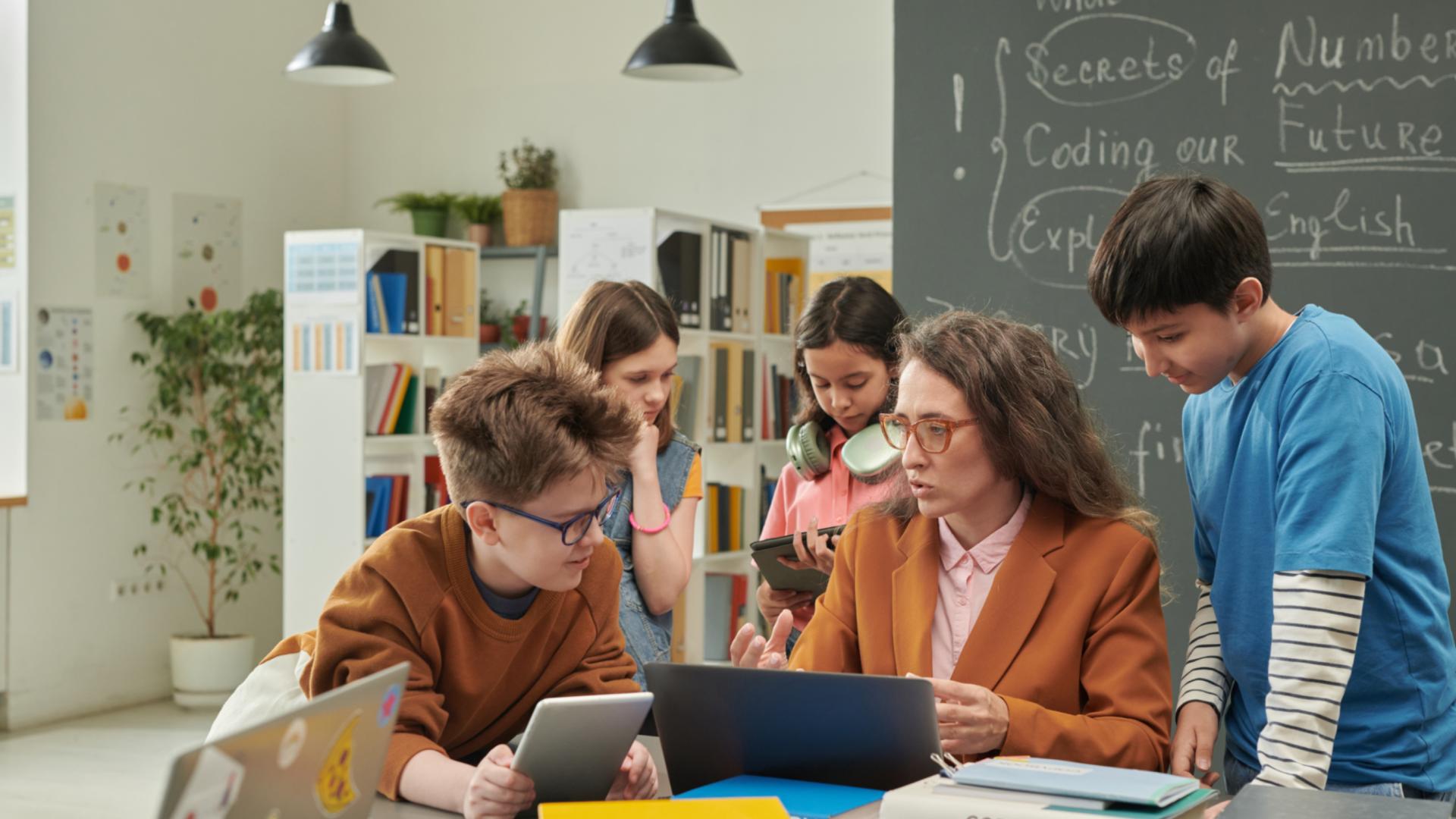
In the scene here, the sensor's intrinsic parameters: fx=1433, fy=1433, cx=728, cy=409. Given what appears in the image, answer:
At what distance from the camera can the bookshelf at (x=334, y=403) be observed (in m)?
5.60

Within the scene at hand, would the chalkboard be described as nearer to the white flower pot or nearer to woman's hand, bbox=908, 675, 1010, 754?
woman's hand, bbox=908, 675, 1010, 754

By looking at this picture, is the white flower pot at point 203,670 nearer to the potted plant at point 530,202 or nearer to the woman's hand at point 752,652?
the potted plant at point 530,202

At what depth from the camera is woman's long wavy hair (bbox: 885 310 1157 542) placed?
1.80 metres

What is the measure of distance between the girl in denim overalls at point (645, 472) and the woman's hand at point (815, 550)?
29 centimetres

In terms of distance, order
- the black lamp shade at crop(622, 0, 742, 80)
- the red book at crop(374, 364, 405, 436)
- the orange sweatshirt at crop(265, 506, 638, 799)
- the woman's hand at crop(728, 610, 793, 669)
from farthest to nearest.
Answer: the red book at crop(374, 364, 405, 436) → the black lamp shade at crop(622, 0, 742, 80) → the woman's hand at crop(728, 610, 793, 669) → the orange sweatshirt at crop(265, 506, 638, 799)

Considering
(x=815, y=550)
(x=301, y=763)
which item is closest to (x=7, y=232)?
(x=815, y=550)

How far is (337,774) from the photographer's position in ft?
3.85

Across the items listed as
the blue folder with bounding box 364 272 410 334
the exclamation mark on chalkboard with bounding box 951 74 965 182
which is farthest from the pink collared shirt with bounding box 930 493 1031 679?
the blue folder with bounding box 364 272 410 334

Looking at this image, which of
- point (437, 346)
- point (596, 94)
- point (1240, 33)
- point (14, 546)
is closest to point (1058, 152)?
point (1240, 33)

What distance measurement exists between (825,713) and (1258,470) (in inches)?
25.7

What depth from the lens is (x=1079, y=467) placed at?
1.82 m

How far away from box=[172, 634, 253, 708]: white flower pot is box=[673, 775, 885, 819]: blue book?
561cm

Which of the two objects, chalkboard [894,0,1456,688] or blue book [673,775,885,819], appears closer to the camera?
blue book [673,775,885,819]

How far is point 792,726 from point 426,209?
A: 20.4 ft
